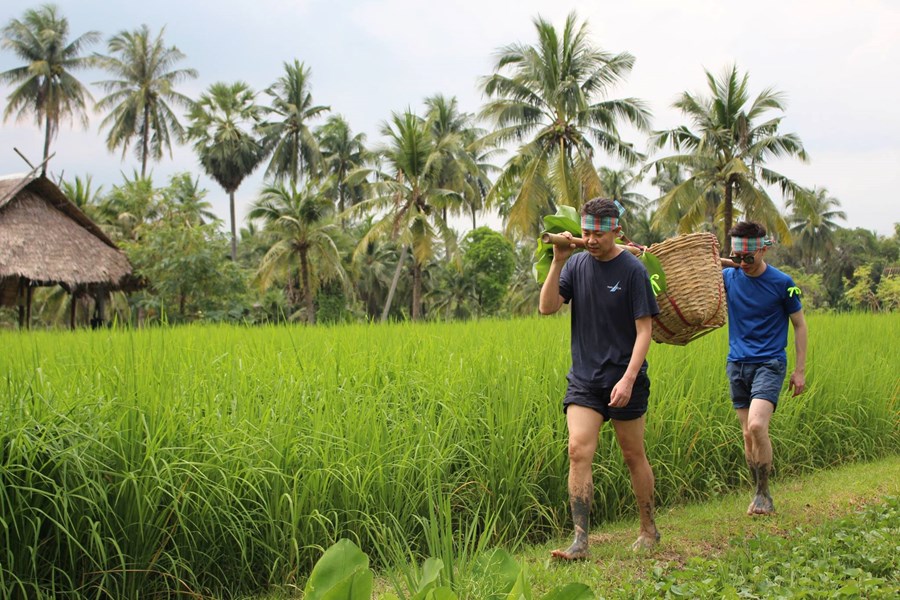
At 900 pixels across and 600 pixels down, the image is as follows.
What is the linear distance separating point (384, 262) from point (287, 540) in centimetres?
3217

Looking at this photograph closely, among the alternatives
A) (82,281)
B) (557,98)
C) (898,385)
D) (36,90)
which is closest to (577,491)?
(898,385)

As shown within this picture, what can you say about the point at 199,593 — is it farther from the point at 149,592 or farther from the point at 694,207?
the point at 694,207

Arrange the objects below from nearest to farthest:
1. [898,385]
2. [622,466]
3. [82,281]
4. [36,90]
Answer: [622,466]
[898,385]
[82,281]
[36,90]

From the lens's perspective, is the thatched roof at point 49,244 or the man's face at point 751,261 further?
the thatched roof at point 49,244

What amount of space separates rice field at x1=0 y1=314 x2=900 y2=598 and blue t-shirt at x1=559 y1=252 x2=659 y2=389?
31.9 inches

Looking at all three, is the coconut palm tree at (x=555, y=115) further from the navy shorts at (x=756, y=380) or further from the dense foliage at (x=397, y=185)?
the navy shorts at (x=756, y=380)

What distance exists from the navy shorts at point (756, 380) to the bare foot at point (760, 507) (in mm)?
531

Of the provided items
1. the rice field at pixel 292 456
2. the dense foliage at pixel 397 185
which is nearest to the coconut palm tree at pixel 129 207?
the dense foliage at pixel 397 185

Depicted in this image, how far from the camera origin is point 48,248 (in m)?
16.1

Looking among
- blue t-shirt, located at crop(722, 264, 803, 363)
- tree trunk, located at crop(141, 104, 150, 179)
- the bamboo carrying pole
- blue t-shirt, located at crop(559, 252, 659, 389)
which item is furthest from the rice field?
tree trunk, located at crop(141, 104, 150, 179)

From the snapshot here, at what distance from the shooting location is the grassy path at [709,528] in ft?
10.6

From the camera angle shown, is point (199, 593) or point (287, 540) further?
point (287, 540)

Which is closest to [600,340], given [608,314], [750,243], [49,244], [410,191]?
[608,314]

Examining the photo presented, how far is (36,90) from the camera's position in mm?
34812
